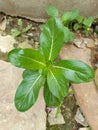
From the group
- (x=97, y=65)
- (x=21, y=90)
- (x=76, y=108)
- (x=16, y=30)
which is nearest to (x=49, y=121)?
(x=76, y=108)

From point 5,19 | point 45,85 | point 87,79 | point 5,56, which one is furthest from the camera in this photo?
point 5,19

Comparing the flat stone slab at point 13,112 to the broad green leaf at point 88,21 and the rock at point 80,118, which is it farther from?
the broad green leaf at point 88,21

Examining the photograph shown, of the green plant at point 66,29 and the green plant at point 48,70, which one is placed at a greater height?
the green plant at point 66,29

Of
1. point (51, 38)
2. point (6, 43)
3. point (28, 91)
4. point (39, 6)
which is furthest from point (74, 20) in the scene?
point (28, 91)

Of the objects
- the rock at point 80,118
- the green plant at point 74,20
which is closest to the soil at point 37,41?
the rock at point 80,118

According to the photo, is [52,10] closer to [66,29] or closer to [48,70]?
[66,29]

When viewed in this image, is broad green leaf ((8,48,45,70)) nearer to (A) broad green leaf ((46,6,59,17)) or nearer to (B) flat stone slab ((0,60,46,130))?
(B) flat stone slab ((0,60,46,130))

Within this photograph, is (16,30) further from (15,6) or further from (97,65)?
(97,65)
